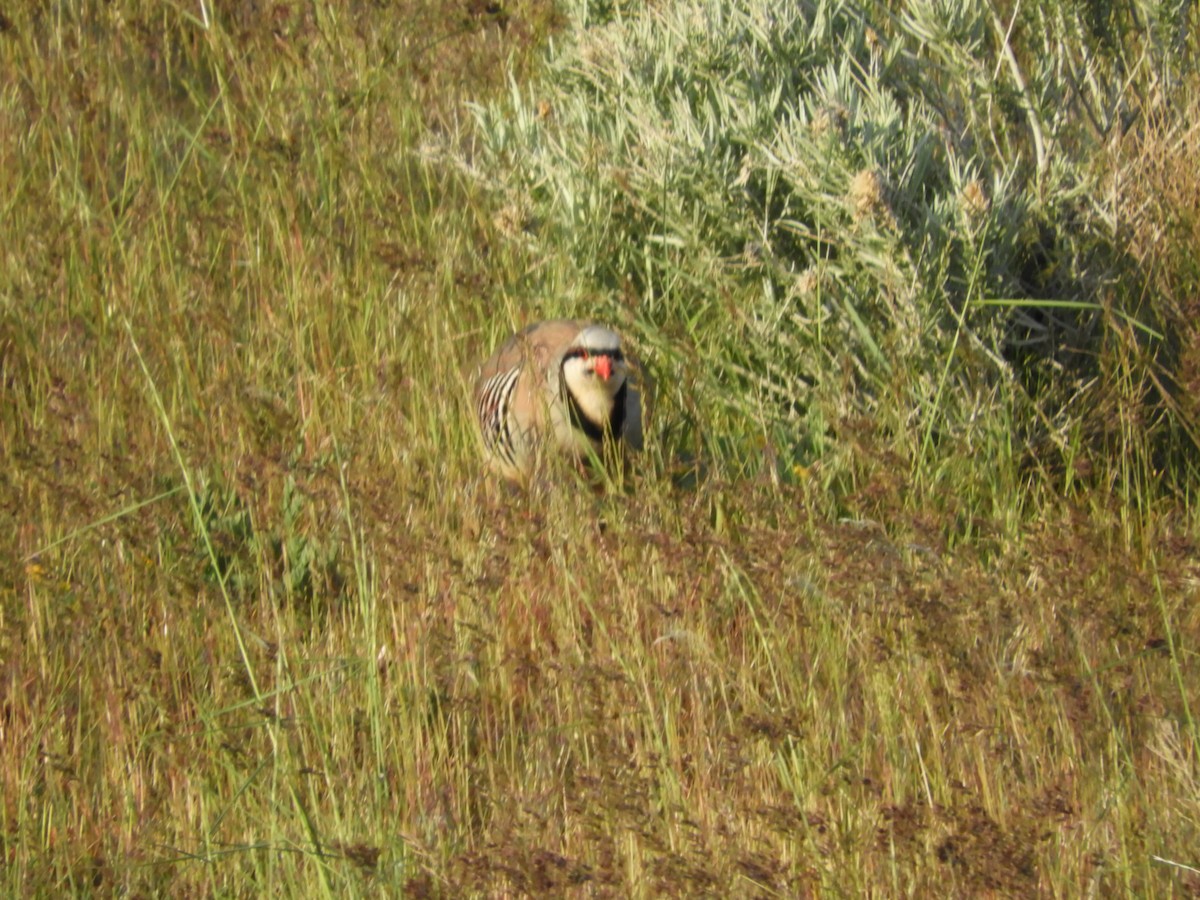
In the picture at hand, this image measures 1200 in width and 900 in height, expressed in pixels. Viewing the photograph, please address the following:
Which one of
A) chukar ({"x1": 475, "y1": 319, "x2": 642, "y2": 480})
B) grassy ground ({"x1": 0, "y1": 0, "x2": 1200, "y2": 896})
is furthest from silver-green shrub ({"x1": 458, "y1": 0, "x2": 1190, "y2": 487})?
grassy ground ({"x1": 0, "y1": 0, "x2": 1200, "y2": 896})

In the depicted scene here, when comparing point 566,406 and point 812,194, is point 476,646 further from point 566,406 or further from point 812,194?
point 812,194

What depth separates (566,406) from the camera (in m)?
4.27

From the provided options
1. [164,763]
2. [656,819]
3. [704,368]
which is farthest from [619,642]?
[704,368]

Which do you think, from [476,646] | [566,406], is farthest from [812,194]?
[476,646]

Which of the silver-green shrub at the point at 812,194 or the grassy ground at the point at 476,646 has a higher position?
the silver-green shrub at the point at 812,194

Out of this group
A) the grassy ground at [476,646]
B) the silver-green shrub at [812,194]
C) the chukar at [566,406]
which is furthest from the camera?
the chukar at [566,406]

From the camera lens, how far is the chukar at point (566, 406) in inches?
166

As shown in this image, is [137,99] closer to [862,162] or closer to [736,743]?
[862,162]

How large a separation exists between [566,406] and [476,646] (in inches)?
44.8

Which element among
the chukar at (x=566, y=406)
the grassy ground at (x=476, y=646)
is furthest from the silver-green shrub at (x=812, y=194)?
the grassy ground at (x=476, y=646)

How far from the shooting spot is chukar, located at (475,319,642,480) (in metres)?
4.21

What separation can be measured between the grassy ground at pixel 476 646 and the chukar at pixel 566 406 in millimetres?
120

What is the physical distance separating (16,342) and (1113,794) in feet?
10.8

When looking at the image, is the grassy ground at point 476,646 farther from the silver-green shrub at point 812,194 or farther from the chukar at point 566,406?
the silver-green shrub at point 812,194
